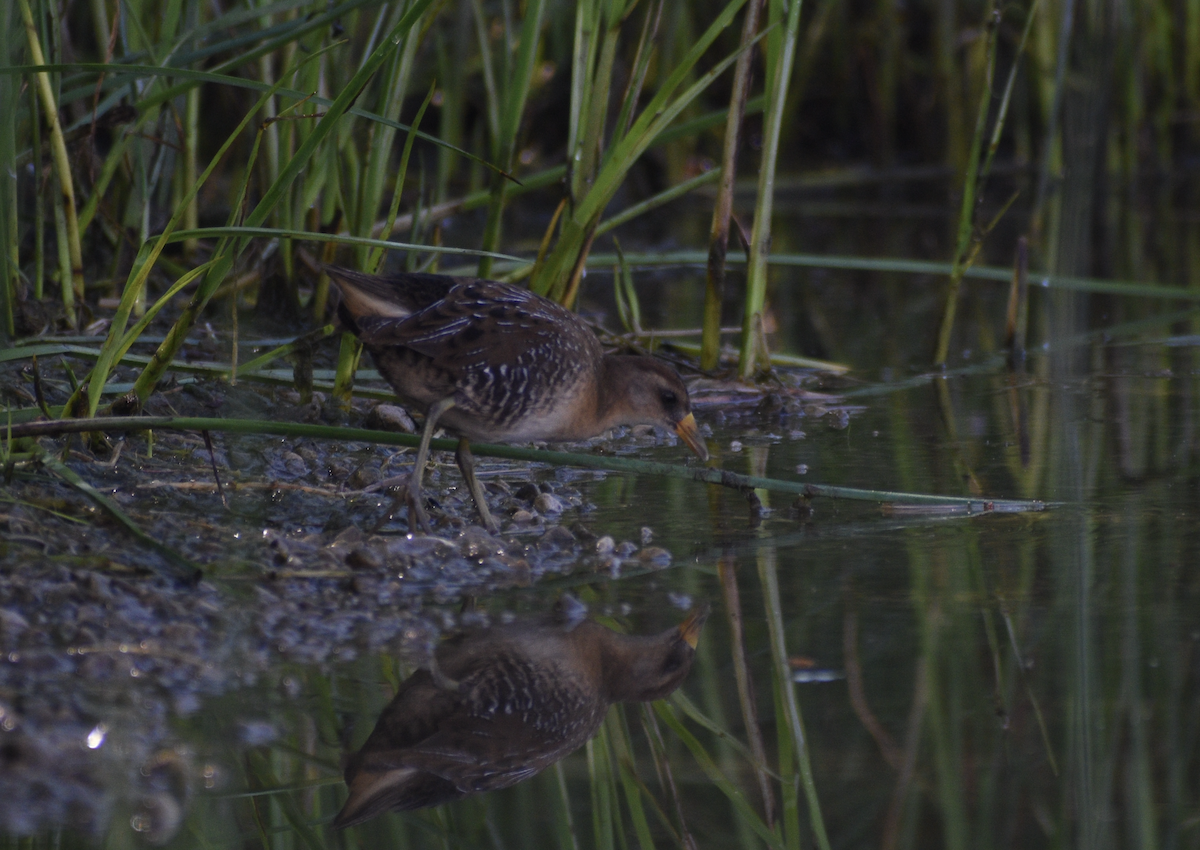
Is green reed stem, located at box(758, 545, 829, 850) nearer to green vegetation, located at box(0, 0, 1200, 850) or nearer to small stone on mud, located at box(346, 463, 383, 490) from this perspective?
green vegetation, located at box(0, 0, 1200, 850)

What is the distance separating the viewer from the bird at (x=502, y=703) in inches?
70.1

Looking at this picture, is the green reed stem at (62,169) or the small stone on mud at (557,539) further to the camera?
the green reed stem at (62,169)

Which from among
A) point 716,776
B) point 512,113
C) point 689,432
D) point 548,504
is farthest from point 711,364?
point 716,776

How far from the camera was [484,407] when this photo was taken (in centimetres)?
299

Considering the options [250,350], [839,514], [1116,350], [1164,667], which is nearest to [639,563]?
[839,514]

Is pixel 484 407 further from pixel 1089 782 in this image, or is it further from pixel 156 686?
pixel 1089 782

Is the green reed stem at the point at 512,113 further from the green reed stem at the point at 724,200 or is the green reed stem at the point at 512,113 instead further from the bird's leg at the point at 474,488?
the bird's leg at the point at 474,488

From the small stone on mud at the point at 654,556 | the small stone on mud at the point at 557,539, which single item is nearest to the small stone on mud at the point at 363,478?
the small stone on mud at the point at 557,539

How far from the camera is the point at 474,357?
116 inches

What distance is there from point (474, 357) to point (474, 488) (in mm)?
274

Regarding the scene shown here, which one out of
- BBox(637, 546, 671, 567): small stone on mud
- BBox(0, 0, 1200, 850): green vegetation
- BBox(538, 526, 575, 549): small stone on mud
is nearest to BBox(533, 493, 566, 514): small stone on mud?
BBox(538, 526, 575, 549): small stone on mud

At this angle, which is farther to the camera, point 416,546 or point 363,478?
point 363,478

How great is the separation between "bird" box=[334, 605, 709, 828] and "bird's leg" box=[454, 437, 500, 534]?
533 millimetres

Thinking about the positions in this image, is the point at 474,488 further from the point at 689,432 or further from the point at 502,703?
the point at 502,703
